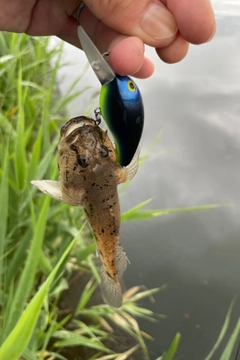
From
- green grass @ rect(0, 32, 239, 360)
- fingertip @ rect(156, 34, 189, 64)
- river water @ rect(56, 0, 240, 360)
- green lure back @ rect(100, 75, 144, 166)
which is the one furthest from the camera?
river water @ rect(56, 0, 240, 360)

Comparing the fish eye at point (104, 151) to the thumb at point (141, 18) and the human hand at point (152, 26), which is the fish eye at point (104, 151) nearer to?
the human hand at point (152, 26)

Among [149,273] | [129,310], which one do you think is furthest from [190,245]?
[129,310]

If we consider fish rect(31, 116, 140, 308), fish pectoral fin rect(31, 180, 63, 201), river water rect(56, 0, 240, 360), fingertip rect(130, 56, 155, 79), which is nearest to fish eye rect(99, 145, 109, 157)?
fish rect(31, 116, 140, 308)

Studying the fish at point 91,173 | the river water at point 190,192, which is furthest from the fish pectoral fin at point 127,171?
the river water at point 190,192

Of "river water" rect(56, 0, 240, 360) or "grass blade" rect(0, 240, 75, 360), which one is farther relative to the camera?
"river water" rect(56, 0, 240, 360)

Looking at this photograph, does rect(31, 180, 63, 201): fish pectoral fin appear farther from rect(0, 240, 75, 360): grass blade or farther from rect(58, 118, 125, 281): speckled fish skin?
rect(0, 240, 75, 360): grass blade

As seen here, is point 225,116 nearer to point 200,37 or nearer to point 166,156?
point 166,156

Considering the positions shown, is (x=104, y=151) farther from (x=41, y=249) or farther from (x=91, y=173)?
(x=41, y=249)
